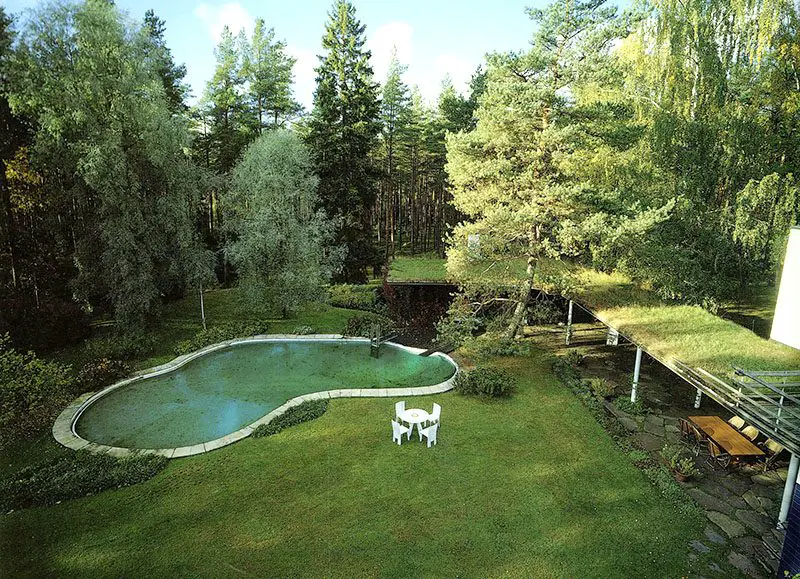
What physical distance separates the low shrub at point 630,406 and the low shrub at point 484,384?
286cm

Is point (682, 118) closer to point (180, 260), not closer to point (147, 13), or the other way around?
point (180, 260)

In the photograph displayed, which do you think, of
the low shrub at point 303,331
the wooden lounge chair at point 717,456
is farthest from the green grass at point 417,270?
the wooden lounge chair at point 717,456

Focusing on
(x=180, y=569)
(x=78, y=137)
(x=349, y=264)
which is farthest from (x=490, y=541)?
(x=349, y=264)

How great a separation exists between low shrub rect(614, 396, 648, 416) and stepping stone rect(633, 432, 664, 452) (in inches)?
41.1

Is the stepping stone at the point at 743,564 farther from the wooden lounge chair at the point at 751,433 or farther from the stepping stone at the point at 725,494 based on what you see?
the wooden lounge chair at the point at 751,433

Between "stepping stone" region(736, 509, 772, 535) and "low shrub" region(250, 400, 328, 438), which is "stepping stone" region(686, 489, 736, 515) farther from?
"low shrub" region(250, 400, 328, 438)

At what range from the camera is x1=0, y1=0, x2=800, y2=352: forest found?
12.9 m

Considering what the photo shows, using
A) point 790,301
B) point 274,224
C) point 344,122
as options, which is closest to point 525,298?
point 790,301

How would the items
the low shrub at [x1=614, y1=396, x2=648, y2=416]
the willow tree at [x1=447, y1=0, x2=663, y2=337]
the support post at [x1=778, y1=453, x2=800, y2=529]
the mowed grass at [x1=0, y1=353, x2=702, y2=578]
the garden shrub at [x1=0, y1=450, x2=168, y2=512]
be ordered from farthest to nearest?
the willow tree at [x1=447, y1=0, x2=663, y2=337], the low shrub at [x1=614, y1=396, x2=648, y2=416], the garden shrub at [x1=0, y1=450, x2=168, y2=512], the support post at [x1=778, y1=453, x2=800, y2=529], the mowed grass at [x1=0, y1=353, x2=702, y2=578]

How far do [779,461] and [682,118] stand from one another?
35.0 ft

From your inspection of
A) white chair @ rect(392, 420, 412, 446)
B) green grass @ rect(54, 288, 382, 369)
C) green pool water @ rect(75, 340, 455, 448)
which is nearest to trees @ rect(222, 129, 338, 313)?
green grass @ rect(54, 288, 382, 369)

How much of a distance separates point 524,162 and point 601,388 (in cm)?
744

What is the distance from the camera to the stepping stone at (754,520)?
757cm

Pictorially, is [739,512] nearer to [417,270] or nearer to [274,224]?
[274,224]
